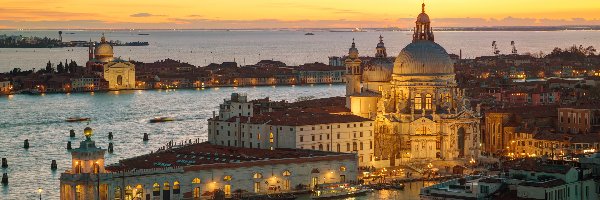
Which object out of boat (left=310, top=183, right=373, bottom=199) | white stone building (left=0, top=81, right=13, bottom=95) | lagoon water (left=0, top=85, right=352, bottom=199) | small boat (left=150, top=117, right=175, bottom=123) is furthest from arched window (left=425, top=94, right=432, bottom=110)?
white stone building (left=0, top=81, right=13, bottom=95)

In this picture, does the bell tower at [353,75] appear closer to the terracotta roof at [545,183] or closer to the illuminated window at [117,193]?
the illuminated window at [117,193]

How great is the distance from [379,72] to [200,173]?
1187cm

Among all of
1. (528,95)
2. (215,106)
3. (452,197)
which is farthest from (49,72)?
(452,197)

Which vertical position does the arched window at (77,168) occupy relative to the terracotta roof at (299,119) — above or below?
below

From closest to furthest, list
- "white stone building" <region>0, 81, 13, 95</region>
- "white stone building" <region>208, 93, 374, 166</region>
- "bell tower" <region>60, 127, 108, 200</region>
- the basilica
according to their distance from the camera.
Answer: "bell tower" <region>60, 127, 108, 200</region>, "white stone building" <region>208, 93, 374, 166</region>, the basilica, "white stone building" <region>0, 81, 13, 95</region>

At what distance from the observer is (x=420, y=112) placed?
129ft

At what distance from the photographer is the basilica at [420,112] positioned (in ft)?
127

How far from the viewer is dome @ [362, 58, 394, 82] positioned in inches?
1636

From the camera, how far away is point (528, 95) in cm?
5862

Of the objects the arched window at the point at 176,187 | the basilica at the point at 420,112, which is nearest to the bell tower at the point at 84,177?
the arched window at the point at 176,187

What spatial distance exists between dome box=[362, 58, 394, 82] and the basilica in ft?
0.68

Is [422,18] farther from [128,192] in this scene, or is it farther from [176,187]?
[128,192]

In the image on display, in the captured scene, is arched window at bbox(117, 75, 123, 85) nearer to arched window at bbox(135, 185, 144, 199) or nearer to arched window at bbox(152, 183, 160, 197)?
arched window at bbox(152, 183, 160, 197)

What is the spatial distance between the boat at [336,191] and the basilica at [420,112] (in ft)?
17.1
